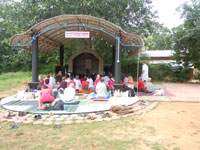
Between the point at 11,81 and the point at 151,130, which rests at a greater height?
the point at 11,81

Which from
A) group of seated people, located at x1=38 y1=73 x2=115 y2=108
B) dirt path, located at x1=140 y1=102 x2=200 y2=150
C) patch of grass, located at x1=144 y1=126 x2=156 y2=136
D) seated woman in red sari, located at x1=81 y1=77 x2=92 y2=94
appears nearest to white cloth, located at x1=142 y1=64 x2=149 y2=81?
group of seated people, located at x1=38 y1=73 x2=115 y2=108

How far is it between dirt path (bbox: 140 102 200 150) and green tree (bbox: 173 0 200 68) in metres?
10.8

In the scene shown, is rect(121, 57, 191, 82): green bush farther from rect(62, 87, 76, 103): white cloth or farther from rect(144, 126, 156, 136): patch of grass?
rect(144, 126, 156, 136): patch of grass

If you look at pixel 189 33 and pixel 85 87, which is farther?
pixel 189 33

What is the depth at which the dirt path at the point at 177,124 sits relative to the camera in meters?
3.77

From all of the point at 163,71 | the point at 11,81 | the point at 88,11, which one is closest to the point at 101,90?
the point at 88,11

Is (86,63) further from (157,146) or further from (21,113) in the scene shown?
(157,146)

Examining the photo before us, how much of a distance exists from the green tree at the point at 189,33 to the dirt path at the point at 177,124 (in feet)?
35.6

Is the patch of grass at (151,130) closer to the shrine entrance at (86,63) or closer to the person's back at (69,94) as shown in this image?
the person's back at (69,94)

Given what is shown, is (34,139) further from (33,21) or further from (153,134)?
(33,21)

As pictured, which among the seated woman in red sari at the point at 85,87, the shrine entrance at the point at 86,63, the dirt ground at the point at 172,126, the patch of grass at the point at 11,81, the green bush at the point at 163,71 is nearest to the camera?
the dirt ground at the point at 172,126

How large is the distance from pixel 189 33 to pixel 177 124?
42.0ft

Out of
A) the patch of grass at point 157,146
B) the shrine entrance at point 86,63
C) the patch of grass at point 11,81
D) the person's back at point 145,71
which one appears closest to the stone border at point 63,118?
the patch of grass at point 157,146

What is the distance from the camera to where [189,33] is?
15180 mm
